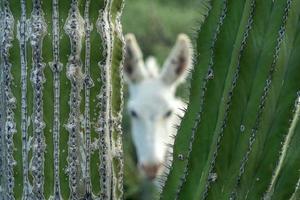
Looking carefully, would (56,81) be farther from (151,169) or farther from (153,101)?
(153,101)

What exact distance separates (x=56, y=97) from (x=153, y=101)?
16.4 ft

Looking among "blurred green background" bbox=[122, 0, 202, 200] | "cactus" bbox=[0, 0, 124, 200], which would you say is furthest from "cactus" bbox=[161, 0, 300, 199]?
"blurred green background" bbox=[122, 0, 202, 200]

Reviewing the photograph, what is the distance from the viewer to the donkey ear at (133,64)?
21.7ft

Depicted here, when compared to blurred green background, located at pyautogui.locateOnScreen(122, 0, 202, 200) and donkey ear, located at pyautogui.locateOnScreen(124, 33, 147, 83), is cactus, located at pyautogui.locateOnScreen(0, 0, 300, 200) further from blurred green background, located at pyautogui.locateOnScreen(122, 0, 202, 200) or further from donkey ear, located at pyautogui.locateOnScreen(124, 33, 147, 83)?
blurred green background, located at pyautogui.locateOnScreen(122, 0, 202, 200)

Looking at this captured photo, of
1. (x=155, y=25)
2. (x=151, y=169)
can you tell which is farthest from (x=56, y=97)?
(x=155, y=25)

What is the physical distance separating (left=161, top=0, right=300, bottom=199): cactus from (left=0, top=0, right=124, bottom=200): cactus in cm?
23

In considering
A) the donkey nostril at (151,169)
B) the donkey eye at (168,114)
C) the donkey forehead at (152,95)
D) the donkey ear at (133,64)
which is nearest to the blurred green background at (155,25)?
the donkey ear at (133,64)

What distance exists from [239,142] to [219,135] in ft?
0.17

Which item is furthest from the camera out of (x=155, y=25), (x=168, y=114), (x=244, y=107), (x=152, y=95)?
(x=155, y=25)

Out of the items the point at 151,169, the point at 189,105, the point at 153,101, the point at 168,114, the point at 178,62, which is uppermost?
the point at 178,62

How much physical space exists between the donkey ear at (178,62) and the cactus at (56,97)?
13.7 ft

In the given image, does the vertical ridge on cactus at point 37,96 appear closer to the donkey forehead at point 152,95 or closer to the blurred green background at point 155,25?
the donkey forehead at point 152,95

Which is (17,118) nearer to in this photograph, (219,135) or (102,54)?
(102,54)

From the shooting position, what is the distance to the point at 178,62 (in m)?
6.65
